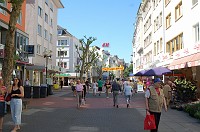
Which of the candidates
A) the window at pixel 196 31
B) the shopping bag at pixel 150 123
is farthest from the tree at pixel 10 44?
the window at pixel 196 31

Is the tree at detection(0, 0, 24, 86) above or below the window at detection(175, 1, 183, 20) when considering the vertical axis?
below

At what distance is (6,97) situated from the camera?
9.30 meters

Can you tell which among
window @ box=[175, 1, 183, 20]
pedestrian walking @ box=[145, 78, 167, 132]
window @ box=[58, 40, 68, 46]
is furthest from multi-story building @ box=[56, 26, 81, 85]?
pedestrian walking @ box=[145, 78, 167, 132]

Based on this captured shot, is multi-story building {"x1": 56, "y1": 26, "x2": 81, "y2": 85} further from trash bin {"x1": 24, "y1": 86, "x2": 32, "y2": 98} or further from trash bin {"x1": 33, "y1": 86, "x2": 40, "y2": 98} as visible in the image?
trash bin {"x1": 24, "y1": 86, "x2": 32, "y2": 98}

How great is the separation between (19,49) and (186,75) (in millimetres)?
15275

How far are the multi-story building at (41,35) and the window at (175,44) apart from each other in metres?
13.6

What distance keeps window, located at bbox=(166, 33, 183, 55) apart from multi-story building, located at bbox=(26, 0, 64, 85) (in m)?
13.6

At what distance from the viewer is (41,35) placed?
1604 inches

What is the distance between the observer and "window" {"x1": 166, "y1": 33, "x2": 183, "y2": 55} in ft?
84.4

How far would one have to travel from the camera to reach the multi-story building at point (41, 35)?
35.2m

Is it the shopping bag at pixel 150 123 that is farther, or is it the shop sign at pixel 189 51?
the shop sign at pixel 189 51

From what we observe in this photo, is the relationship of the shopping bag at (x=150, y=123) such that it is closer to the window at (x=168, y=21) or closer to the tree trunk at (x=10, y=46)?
the tree trunk at (x=10, y=46)

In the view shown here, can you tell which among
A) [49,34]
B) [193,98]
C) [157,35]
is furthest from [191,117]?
[49,34]

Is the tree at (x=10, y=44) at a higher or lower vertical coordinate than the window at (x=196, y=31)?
lower
